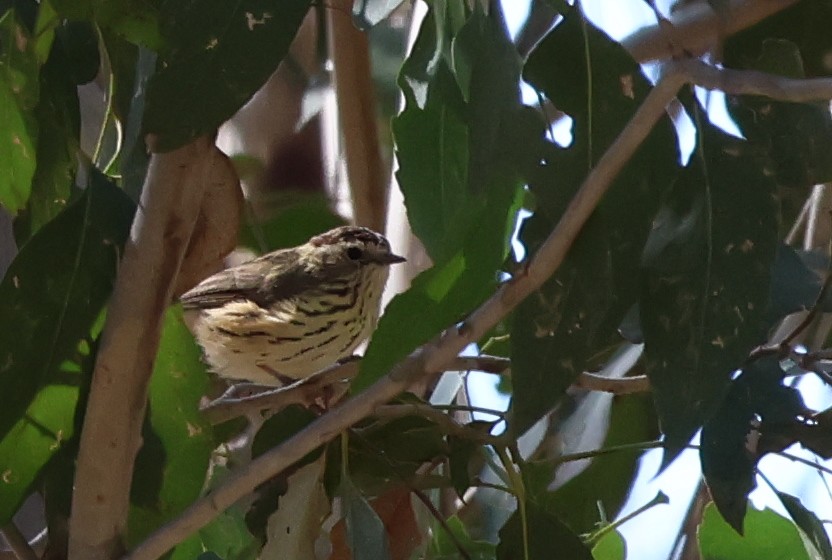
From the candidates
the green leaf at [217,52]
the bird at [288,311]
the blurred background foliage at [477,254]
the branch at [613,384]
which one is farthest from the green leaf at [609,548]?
the bird at [288,311]

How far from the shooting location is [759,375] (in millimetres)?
1161

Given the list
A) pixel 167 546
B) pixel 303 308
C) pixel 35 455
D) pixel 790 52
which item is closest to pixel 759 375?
pixel 790 52

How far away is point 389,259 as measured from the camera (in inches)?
85.6

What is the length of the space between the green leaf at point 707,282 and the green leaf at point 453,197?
136 mm

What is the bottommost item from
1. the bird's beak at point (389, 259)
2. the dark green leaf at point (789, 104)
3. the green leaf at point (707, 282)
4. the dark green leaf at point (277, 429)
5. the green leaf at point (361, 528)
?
the green leaf at point (361, 528)

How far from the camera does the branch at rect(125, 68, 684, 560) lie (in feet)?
2.75

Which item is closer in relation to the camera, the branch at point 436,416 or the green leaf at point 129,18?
the green leaf at point 129,18

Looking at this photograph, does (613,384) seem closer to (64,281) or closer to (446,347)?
(446,347)

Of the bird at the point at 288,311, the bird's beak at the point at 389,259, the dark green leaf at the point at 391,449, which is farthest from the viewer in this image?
the bird at the point at 288,311

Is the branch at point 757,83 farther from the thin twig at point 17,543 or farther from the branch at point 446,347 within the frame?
the thin twig at point 17,543

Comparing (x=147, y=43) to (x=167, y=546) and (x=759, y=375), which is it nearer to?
(x=167, y=546)

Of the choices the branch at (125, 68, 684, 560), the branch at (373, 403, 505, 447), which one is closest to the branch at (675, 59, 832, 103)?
the branch at (125, 68, 684, 560)

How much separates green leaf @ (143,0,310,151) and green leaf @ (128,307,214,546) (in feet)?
→ 0.95

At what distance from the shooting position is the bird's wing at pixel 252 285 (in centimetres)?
245
